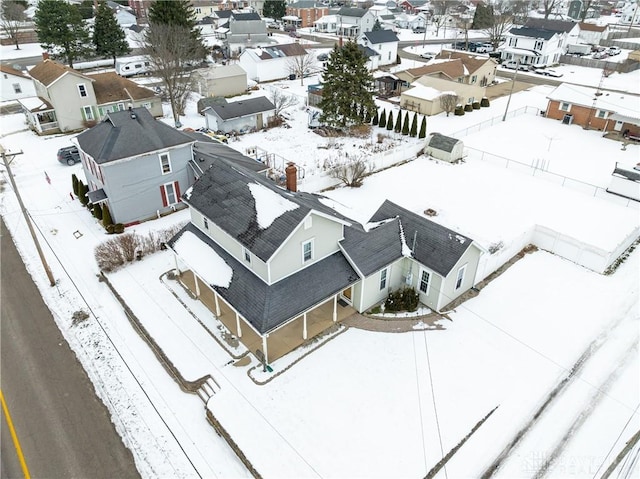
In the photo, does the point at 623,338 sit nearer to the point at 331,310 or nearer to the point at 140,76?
the point at 331,310

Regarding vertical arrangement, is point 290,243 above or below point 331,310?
above

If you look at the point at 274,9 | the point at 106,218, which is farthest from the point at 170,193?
the point at 274,9

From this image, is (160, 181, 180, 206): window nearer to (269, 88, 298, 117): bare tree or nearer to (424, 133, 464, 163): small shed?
(269, 88, 298, 117): bare tree

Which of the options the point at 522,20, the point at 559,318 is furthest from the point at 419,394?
the point at 522,20

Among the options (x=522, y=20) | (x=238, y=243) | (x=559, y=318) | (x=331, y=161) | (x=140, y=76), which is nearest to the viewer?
(x=238, y=243)

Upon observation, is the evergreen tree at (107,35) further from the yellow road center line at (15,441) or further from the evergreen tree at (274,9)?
the yellow road center line at (15,441)

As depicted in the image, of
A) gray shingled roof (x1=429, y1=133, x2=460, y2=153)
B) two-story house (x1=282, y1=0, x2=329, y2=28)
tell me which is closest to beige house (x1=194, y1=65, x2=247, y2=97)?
gray shingled roof (x1=429, y1=133, x2=460, y2=153)

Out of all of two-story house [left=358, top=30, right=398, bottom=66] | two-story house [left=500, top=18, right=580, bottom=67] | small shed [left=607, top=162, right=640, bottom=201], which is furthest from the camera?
two-story house [left=500, top=18, right=580, bottom=67]

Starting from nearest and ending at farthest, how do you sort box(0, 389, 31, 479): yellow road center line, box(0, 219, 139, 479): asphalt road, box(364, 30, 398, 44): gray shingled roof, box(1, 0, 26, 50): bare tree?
box(0, 389, 31, 479): yellow road center line < box(0, 219, 139, 479): asphalt road < box(364, 30, 398, 44): gray shingled roof < box(1, 0, 26, 50): bare tree
